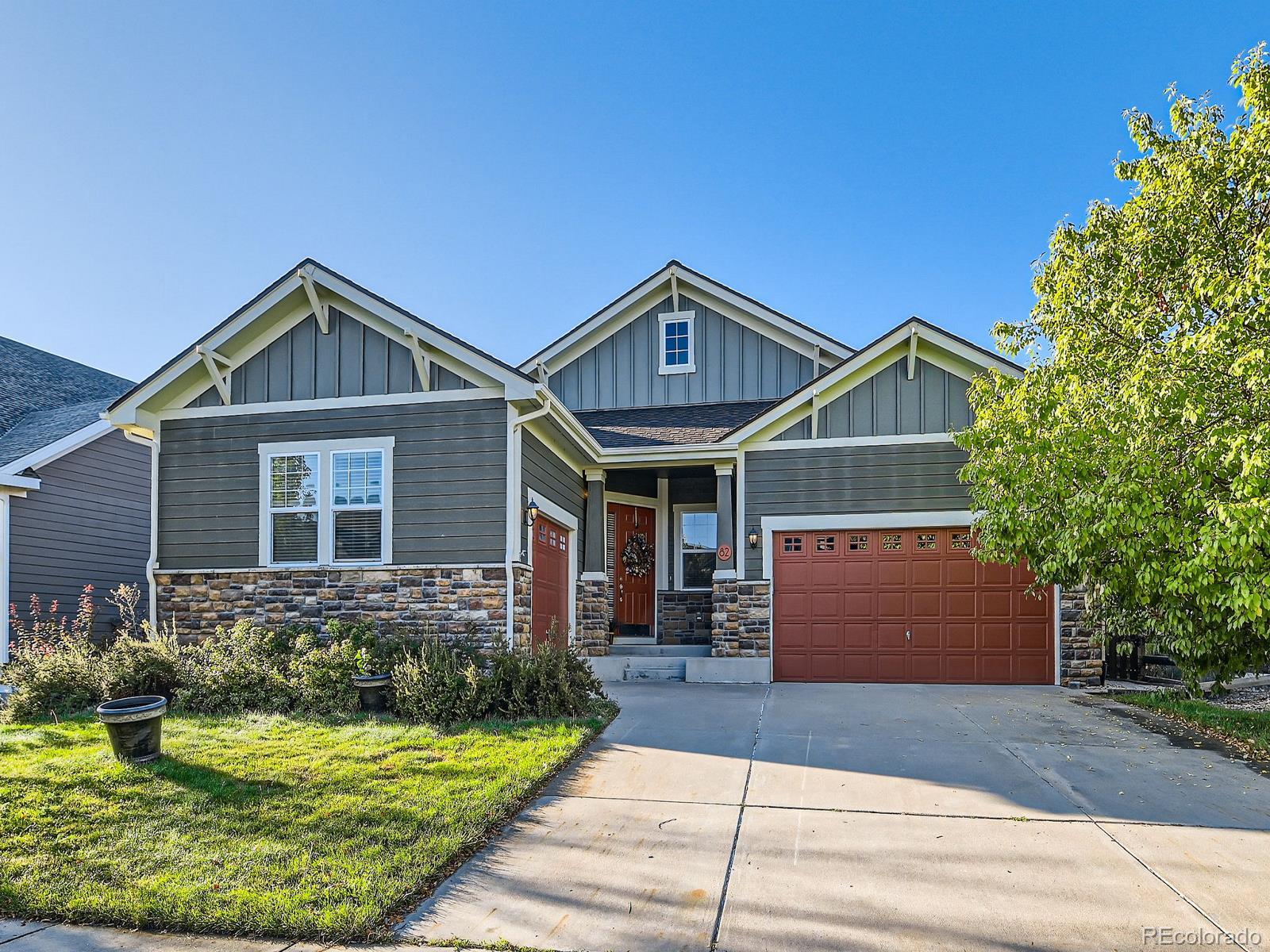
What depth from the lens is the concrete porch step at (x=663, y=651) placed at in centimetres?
1247

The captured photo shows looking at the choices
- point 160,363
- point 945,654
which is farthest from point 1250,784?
point 160,363

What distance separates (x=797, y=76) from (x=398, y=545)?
9.11 metres

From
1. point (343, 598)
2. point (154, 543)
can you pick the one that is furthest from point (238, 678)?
point (154, 543)

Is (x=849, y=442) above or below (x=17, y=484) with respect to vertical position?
above

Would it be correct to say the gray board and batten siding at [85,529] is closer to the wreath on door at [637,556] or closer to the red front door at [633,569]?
the red front door at [633,569]

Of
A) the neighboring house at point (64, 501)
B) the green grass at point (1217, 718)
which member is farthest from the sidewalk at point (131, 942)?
the neighboring house at point (64, 501)

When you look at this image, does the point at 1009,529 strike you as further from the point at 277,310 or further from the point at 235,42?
the point at 235,42

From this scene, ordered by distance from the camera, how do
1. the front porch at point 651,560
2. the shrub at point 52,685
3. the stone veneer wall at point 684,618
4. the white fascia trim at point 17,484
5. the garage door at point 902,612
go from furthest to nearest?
the stone veneer wall at point 684,618 → the front porch at point 651,560 → the white fascia trim at point 17,484 → the garage door at point 902,612 → the shrub at point 52,685

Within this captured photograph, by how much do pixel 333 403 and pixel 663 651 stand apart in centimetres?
603

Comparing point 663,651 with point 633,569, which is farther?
point 633,569

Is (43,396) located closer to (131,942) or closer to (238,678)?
(238,678)

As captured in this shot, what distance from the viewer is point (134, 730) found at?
6289mm

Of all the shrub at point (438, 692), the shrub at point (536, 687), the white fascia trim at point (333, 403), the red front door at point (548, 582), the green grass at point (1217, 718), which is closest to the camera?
the green grass at point (1217, 718)

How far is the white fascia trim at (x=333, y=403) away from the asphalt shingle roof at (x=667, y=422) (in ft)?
10.3
